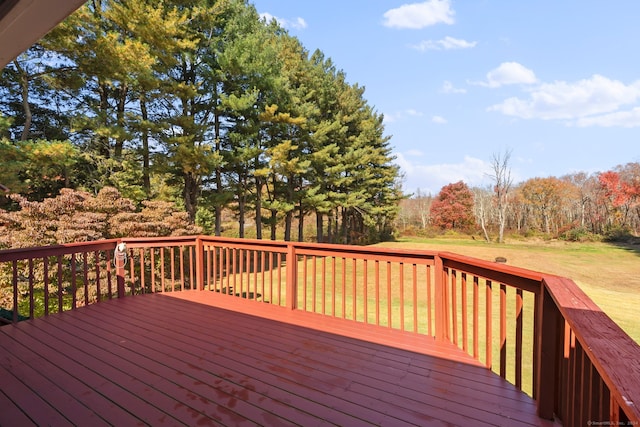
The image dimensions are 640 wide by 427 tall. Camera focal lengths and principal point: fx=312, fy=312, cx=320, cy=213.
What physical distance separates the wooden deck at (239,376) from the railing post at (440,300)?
0.16 meters

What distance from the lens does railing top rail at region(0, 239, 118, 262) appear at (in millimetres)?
3153

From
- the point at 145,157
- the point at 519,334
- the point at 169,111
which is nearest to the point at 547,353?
the point at 519,334

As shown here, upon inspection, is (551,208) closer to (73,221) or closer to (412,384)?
(412,384)

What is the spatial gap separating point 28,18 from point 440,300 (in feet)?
10.5

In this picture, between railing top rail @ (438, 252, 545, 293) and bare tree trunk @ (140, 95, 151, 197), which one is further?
bare tree trunk @ (140, 95, 151, 197)

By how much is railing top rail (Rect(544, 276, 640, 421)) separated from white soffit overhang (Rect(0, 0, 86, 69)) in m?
2.13

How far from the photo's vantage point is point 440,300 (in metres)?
2.81

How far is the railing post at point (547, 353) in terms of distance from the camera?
1.61 metres

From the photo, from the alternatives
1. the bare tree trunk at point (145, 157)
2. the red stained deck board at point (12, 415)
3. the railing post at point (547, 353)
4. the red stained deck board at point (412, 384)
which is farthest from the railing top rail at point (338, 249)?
the bare tree trunk at point (145, 157)

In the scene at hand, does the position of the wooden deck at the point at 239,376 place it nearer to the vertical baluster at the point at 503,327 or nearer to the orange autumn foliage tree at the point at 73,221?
the vertical baluster at the point at 503,327

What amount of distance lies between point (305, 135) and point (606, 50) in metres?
10.9

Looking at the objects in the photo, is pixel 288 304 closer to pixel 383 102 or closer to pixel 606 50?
pixel 606 50

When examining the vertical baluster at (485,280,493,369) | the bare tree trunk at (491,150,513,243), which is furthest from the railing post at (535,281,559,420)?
the bare tree trunk at (491,150,513,243)

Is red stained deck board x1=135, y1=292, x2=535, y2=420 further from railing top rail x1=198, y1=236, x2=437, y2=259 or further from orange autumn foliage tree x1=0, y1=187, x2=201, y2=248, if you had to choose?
orange autumn foliage tree x1=0, y1=187, x2=201, y2=248
